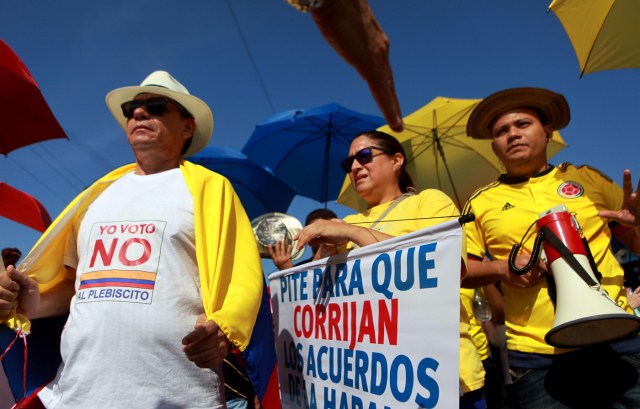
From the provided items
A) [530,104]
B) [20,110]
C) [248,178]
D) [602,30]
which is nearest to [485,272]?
[530,104]

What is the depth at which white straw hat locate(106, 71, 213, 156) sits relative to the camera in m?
2.24

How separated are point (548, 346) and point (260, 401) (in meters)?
1.19

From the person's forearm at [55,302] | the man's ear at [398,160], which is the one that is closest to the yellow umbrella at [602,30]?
the man's ear at [398,160]

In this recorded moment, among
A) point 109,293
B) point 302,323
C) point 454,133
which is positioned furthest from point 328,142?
point 109,293

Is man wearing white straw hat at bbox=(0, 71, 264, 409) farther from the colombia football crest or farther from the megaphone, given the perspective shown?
the colombia football crest

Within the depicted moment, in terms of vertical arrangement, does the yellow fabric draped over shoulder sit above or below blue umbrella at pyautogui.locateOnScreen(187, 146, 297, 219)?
below

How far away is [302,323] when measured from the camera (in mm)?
2221

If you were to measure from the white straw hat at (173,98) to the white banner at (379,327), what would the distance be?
894mm

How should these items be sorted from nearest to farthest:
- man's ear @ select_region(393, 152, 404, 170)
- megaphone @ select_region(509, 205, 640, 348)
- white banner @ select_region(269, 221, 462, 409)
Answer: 1. white banner @ select_region(269, 221, 462, 409)
2. megaphone @ select_region(509, 205, 640, 348)
3. man's ear @ select_region(393, 152, 404, 170)

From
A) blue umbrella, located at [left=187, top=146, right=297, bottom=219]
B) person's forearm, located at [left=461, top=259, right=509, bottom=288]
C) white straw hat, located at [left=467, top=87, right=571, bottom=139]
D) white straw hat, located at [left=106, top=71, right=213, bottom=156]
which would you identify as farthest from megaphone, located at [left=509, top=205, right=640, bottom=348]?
blue umbrella, located at [left=187, top=146, right=297, bottom=219]

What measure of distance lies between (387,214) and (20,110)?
2881mm

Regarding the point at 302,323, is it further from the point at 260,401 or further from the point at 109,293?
the point at 109,293

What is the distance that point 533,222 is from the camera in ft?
6.78

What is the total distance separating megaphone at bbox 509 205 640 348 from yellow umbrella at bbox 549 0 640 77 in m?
1.26
